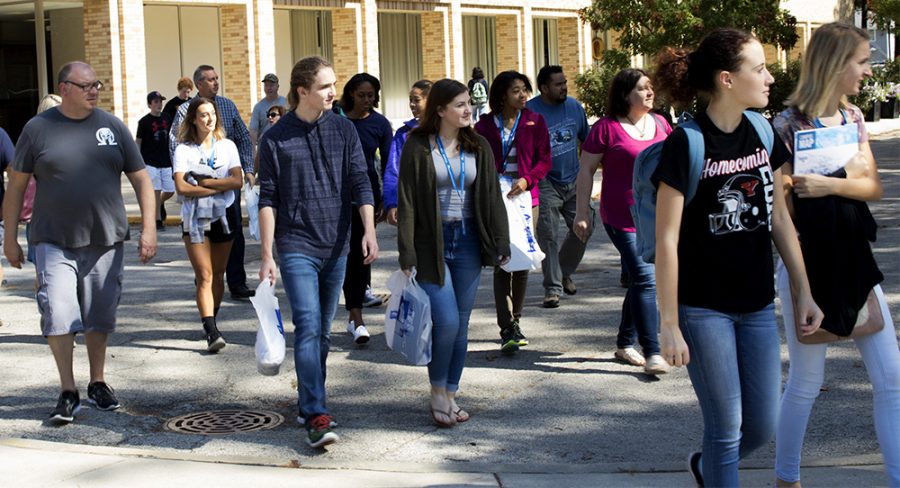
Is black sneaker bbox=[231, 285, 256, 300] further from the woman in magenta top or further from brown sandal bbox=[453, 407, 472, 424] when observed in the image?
brown sandal bbox=[453, 407, 472, 424]

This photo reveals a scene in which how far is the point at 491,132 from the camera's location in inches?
357

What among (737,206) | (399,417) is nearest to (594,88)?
(399,417)

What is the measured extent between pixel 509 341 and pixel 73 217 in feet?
9.80

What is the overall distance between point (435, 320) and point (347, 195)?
0.81 metres

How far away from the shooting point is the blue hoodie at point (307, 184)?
660cm

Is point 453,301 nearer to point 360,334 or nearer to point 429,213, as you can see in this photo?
point 429,213

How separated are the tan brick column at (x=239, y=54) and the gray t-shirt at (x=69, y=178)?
20499mm

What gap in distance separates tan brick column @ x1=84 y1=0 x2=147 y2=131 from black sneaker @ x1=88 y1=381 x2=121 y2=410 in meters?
18.0

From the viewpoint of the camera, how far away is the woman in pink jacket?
28.8 feet

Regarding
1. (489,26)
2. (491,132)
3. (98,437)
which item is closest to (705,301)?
(98,437)

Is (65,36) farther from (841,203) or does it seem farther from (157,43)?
(841,203)

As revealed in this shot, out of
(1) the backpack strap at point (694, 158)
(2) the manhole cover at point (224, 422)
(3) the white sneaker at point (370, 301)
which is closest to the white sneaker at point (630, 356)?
(2) the manhole cover at point (224, 422)

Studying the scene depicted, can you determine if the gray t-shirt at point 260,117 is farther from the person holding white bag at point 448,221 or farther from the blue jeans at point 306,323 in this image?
the blue jeans at point 306,323

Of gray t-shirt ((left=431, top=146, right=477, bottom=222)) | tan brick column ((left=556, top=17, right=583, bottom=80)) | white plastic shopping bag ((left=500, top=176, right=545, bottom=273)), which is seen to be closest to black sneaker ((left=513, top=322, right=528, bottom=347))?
white plastic shopping bag ((left=500, top=176, right=545, bottom=273))
